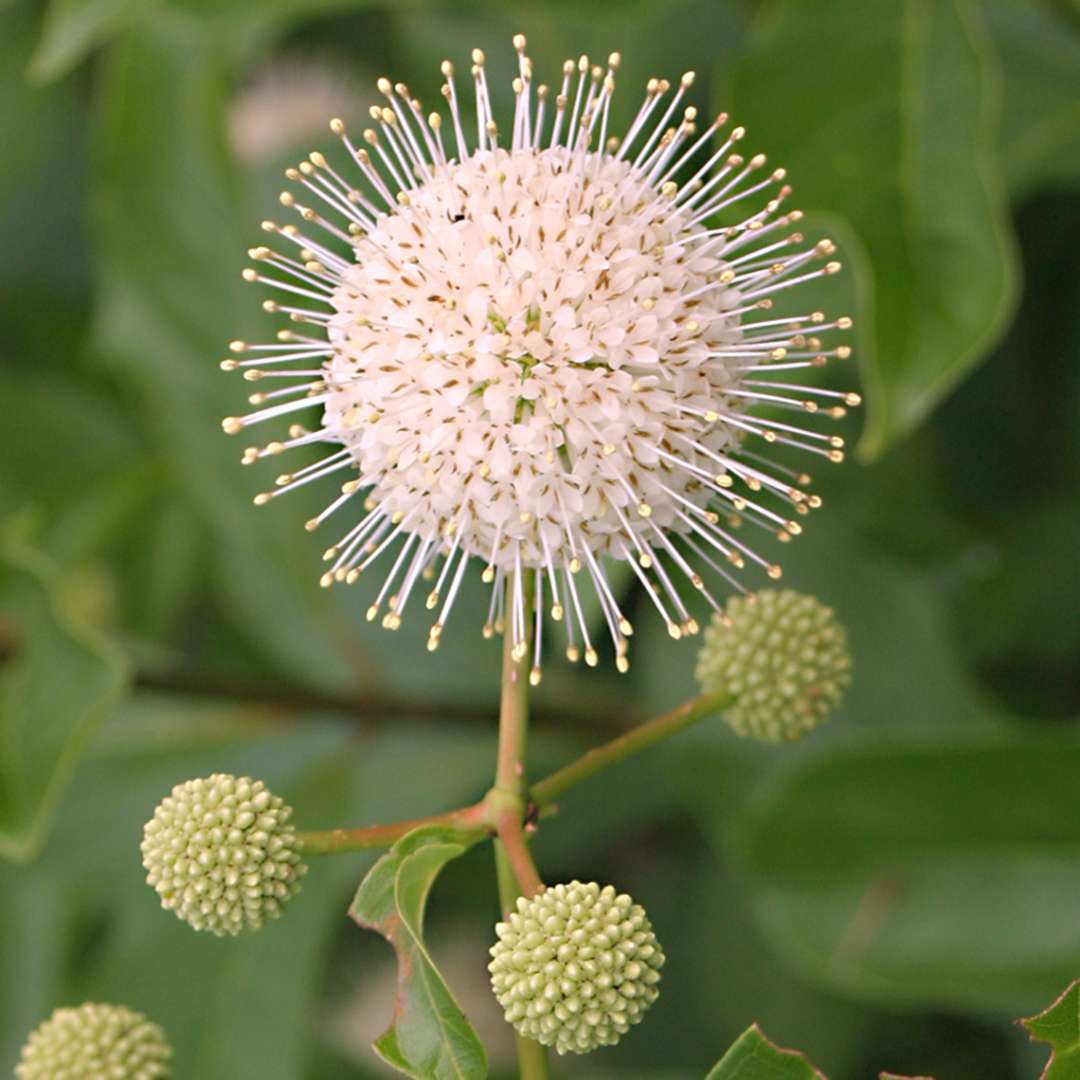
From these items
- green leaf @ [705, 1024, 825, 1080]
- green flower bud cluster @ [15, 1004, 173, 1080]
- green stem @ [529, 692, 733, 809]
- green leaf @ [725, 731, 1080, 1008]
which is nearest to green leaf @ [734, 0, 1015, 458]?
green stem @ [529, 692, 733, 809]

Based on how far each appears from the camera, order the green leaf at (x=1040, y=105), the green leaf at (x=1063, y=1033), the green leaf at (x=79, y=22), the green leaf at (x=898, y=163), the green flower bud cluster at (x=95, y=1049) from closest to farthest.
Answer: the green leaf at (x=1063, y=1033) → the green flower bud cluster at (x=95, y=1049) → the green leaf at (x=898, y=163) → the green leaf at (x=79, y=22) → the green leaf at (x=1040, y=105)

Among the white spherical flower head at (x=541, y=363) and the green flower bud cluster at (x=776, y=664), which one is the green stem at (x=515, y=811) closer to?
the white spherical flower head at (x=541, y=363)

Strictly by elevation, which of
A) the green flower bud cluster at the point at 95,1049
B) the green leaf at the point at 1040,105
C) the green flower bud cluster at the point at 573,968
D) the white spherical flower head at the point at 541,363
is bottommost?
the green flower bud cluster at the point at 95,1049

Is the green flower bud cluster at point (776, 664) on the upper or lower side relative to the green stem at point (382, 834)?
upper

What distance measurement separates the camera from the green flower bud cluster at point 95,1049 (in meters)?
2.20

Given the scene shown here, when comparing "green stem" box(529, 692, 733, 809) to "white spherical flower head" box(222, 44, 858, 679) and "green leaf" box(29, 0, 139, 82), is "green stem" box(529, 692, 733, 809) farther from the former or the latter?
"green leaf" box(29, 0, 139, 82)

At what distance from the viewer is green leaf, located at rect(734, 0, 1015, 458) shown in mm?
2547

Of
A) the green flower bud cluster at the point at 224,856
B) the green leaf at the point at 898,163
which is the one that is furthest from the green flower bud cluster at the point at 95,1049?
the green leaf at the point at 898,163

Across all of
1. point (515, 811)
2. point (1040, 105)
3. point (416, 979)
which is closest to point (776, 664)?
point (515, 811)

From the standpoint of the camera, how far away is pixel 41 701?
299 centimetres

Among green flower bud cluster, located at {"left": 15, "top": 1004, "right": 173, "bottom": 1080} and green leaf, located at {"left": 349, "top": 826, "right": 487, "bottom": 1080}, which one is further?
green flower bud cluster, located at {"left": 15, "top": 1004, "right": 173, "bottom": 1080}

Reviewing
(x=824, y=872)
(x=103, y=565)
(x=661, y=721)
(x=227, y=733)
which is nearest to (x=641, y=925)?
(x=661, y=721)

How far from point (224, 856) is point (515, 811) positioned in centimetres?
37

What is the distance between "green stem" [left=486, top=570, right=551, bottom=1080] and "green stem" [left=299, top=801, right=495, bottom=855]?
2 centimetres
